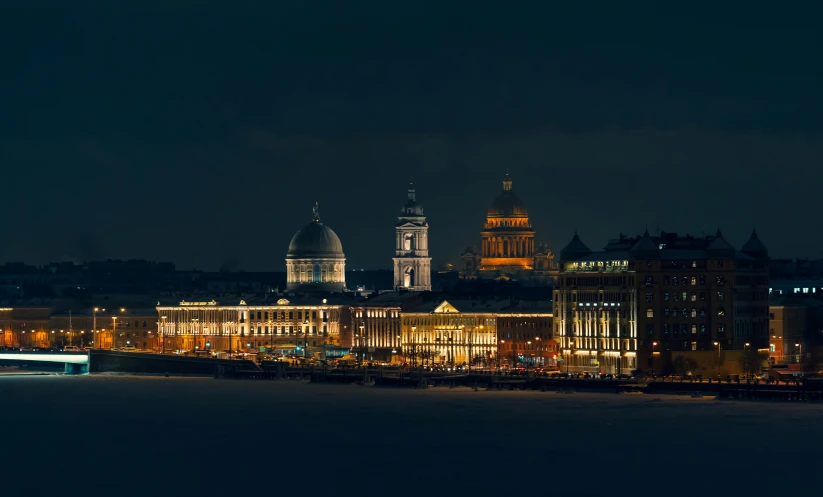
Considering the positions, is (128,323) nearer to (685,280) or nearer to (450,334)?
(450,334)

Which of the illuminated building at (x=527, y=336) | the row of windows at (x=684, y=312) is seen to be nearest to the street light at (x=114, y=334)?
the illuminated building at (x=527, y=336)

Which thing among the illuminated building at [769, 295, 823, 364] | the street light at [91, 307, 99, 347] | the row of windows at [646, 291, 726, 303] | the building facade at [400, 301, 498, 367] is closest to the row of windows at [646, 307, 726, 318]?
the row of windows at [646, 291, 726, 303]

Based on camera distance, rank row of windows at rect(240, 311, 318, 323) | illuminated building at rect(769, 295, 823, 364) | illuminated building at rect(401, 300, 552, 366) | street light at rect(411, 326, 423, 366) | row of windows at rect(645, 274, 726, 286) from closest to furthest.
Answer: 1. row of windows at rect(645, 274, 726, 286)
2. illuminated building at rect(769, 295, 823, 364)
3. illuminated building at rect(401, 300, 552, 366)
4. street light at rect(411, 326, 423, 366)
5. row of windows at rect(240, 311, 318, 323)

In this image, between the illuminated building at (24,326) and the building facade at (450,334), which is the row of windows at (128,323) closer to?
the illuminated building at (24,326)

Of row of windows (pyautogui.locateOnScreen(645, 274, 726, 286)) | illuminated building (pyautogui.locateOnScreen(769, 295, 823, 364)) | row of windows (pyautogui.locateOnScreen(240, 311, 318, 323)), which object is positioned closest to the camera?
row of windows (pyautogui.locateOnScreen(645, 274, 726, 286))

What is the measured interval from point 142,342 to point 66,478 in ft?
316

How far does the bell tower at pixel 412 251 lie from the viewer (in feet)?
625

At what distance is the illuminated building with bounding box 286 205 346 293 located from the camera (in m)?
188

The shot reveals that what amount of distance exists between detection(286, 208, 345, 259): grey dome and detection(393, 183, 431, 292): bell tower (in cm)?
460

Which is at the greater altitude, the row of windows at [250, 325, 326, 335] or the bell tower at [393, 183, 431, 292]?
the bell tower at [393, 183, 431, 292]

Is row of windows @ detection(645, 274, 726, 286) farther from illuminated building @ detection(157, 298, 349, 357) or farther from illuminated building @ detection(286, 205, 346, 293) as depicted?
illuminated building @ detection(286, 205, 346, 293)

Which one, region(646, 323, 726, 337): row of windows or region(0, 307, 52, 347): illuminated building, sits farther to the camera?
region(0, 307, 52, 347): illuminated building

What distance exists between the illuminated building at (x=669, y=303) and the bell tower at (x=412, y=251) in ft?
169

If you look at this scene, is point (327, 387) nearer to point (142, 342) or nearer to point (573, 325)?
point (573, 325)
